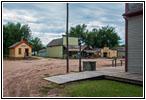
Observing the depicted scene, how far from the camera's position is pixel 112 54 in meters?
46.2

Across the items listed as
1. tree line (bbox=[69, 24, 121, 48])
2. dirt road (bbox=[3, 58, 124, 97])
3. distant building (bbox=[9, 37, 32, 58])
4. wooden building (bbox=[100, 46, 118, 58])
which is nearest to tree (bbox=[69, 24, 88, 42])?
tree line (bbox=[69, 24, 121, 48])

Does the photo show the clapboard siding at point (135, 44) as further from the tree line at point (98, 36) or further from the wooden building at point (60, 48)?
the tree line at point (98, 36)

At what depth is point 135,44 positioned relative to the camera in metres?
7.71

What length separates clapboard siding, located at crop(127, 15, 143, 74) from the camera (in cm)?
741

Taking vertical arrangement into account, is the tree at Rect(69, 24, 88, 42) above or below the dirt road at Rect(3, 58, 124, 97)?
above

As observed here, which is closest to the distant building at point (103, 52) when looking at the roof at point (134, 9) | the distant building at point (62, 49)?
the distant building at point (62, 49)

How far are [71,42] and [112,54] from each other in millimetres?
16108

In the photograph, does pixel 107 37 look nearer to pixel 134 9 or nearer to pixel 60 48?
pixel 60 48

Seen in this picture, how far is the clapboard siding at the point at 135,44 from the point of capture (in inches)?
292

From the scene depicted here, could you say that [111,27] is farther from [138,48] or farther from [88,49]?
[138,48]

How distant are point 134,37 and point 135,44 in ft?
1.25

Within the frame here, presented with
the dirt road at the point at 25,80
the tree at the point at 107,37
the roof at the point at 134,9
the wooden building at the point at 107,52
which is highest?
the tree at the point at 107,37

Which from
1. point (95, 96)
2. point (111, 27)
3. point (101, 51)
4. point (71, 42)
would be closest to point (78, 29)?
point (111, 27)

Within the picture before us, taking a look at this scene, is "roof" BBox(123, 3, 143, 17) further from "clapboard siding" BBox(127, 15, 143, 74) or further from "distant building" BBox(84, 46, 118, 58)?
"distant building" BBox(84, 46, 118, 58)
